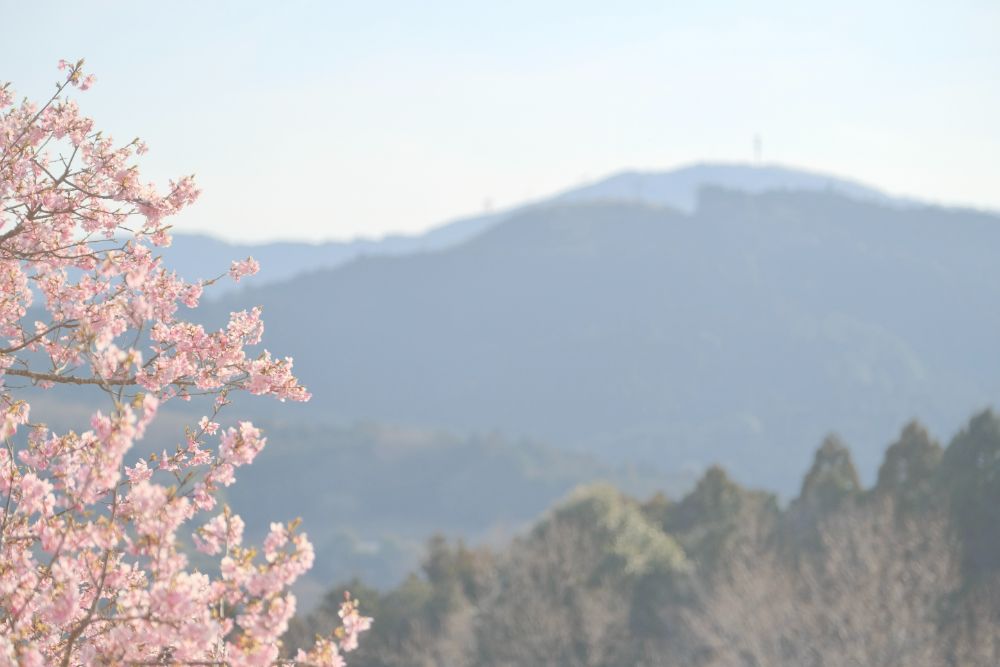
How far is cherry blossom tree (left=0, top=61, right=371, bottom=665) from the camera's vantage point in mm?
6188

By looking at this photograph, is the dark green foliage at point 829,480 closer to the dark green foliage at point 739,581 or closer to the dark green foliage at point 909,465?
the dark green foliage at point 739,581

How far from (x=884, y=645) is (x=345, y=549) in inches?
6234

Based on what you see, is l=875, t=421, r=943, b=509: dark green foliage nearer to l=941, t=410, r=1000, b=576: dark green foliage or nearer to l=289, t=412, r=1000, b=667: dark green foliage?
l=289, t=412, r=1000, b=667: dark green foliage

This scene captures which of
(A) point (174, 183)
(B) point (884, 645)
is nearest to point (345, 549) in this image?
(B) point (884, 645)

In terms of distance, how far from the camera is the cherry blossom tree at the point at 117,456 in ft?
20.3

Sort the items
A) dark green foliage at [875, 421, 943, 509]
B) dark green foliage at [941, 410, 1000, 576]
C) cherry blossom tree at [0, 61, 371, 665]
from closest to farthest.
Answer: cherry blossom tree at [0, 61, 371, 665]
dark green foliage at [941, 410, 1000, 576]
dark green foliage at [875, 421, 943, 509]

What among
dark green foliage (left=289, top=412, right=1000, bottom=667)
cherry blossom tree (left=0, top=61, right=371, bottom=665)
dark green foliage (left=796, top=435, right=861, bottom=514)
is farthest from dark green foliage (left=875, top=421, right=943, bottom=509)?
cherry blossom tree (left=0, top=61, right=371, bottom=665)

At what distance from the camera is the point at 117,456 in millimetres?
5914

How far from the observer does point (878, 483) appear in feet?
123

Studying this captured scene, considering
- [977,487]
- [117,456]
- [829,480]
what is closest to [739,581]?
[977,487]

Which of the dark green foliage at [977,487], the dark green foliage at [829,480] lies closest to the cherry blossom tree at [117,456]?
the dark green foliage at [977,487]

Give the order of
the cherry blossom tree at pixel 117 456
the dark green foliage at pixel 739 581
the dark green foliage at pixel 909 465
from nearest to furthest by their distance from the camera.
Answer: the cherry blossom tree at pixel 117 456, the dark green foliage at pixel 739 581, the dark green foliage at pixel 909 465

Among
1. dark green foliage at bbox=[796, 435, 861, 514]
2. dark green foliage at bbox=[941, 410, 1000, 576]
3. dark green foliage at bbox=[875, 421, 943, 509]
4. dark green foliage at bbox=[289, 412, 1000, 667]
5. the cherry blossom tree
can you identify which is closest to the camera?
the cherry blossom tree

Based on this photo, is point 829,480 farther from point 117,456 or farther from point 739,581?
point 117,456
